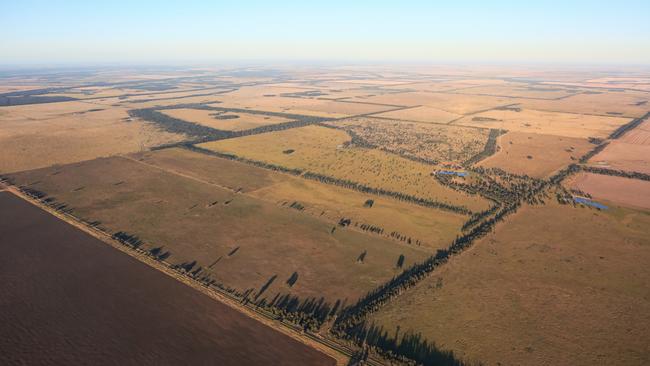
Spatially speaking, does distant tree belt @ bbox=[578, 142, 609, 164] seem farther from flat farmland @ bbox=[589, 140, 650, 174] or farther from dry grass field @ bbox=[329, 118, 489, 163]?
dry grass field @ bbox=[329, 118, 489, 163]

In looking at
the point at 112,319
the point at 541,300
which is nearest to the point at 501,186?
the point at 541,300

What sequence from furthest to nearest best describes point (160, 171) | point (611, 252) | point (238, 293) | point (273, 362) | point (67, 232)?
1. point (160, 171)
2. point (67, 232)
3. point (611, 252)
4. point (238, 293)
5. point (273, 362)

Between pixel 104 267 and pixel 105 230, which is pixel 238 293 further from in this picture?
pixel 105 230

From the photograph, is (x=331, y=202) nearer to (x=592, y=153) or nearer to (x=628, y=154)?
(x=592, y=153)

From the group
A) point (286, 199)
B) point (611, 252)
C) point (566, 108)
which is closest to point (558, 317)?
point (611, 252)

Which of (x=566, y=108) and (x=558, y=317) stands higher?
(x=566, y=108)

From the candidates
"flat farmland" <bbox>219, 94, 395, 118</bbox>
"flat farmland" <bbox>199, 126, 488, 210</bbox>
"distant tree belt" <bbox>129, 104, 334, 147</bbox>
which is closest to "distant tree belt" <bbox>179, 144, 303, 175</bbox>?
"flat farmland" <bbox>199, 126, 488, 210</bbox>
